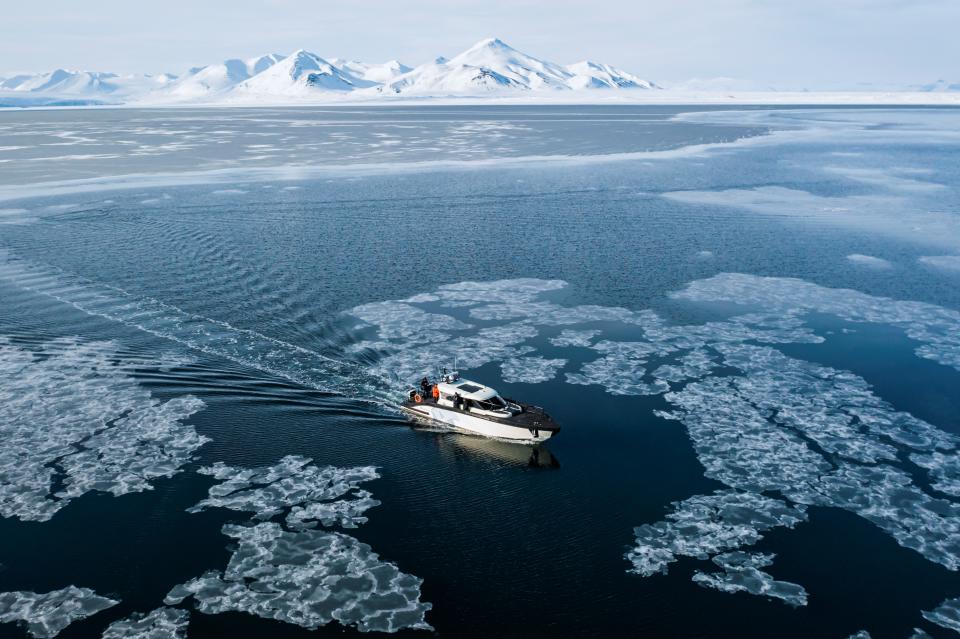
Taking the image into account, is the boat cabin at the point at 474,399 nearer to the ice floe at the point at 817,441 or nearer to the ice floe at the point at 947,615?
the ice floe at the point at 817,441

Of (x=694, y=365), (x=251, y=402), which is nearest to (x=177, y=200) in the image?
(x=251, y=402)

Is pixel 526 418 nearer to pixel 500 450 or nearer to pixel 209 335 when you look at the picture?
pixel 500 450

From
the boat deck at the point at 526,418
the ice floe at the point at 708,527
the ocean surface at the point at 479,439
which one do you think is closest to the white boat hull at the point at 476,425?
the boat deck at the point at 526,418

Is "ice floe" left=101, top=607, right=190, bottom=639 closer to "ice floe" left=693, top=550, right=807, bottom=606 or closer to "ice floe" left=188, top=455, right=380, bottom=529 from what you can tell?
"ice floe" left=188, top=455, right=380, bottom=529

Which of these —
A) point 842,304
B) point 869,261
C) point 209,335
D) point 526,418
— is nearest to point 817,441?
point 526,418

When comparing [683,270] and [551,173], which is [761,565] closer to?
[683,270]

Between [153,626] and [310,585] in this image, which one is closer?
[153,626]

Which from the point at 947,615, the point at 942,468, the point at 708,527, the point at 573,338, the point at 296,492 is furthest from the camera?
the point at 573,338
